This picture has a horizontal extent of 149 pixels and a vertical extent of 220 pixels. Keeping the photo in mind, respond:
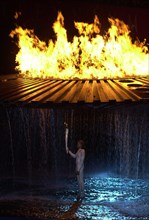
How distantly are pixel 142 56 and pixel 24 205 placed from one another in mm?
11840

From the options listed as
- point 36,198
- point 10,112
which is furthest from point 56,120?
point 36,198

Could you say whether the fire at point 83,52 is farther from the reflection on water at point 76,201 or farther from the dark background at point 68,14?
the reflection on water at point 76,201

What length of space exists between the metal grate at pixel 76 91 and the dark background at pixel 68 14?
11.9 feet

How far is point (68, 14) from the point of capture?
17.8m

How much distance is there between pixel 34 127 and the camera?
37.7 feet

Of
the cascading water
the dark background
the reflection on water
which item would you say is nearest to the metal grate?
the cascading water

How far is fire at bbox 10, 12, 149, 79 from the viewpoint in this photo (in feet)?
58.9

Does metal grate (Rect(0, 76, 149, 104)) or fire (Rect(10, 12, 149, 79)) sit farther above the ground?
fire (Rect(10, 12, 149, 79))

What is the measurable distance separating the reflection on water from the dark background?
931 cm

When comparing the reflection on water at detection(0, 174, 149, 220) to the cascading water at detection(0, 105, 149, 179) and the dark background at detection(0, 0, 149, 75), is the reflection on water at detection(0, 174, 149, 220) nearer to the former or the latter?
the cascading water at detection(0, 105, 149, 179)

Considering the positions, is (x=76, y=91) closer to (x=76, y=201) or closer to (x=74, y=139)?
(x=74, y=139)

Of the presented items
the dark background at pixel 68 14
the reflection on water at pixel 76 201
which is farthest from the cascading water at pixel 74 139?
the dark background at pixel 68 14

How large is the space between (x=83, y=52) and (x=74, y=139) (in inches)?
328

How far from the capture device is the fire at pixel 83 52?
17.9m
